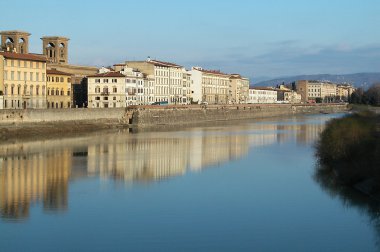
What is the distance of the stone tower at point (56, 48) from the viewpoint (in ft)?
250

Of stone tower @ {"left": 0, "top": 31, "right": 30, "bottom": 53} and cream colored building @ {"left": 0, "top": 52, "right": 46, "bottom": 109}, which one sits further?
stone tower @ {"left": 0, "top": 31, "right": 30, "bottom": 53}

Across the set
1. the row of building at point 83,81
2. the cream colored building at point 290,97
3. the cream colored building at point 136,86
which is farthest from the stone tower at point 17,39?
the cream colored building at point 290,97

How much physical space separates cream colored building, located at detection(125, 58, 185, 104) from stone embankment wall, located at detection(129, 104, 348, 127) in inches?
201

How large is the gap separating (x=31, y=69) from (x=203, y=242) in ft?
141

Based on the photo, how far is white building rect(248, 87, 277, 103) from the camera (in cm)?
12469

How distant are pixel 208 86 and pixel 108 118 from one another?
4215 cm

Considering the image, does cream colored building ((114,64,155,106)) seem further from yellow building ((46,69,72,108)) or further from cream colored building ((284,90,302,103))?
cream colored building ((284,90,302,103))

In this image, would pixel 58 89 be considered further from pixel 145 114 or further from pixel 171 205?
pixel 171 205

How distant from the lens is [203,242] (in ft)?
53.3

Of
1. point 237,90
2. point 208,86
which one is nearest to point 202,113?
point 208,86

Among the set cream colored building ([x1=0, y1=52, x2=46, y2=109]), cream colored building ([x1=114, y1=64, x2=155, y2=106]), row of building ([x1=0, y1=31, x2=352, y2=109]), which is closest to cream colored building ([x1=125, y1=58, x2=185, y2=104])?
row of building ([x1=0, y1=31, x2=352, y2=109])

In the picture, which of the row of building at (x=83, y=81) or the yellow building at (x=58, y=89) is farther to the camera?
the yellow building at (x=58, y=89)

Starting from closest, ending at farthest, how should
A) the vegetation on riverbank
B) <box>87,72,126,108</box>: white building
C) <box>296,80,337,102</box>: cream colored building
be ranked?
the vegetation on riverbank < <box>87,72,126,108</box>: white building < <box>296,80,337,102</box>: cream colored building

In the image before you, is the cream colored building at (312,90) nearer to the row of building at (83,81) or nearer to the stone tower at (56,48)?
the row of building at (83,81)
